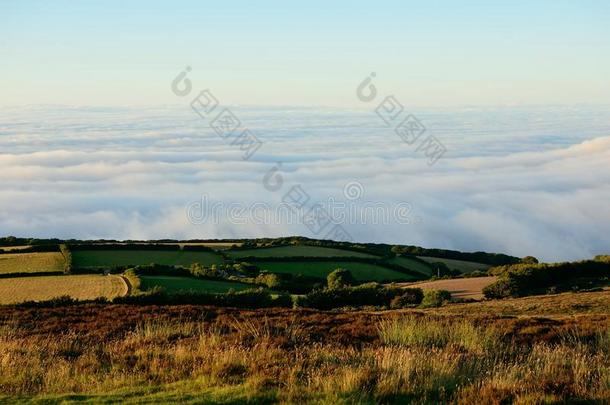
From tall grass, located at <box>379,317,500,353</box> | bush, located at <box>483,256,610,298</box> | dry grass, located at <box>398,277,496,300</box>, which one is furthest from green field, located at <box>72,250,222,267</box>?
tall grass, located at <box>379,317,500,353</box>

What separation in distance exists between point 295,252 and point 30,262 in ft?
99.5

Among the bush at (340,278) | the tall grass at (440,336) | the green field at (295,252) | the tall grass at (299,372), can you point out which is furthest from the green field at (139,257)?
the tall grass at (440,336)

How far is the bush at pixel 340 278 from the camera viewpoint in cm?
7394

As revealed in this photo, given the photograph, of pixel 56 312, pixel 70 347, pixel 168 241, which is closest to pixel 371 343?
pixel 70 347

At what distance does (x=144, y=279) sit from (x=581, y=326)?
44411mm

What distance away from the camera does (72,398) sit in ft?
46.9

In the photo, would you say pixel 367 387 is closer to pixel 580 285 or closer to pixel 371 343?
pixel 371 343

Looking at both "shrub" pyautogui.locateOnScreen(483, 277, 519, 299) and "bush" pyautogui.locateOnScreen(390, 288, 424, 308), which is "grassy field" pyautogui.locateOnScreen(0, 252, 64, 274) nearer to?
"bush" pyautogui.locateOnScreen(390, 288, 424, 308)

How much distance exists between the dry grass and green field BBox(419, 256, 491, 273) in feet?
70.7

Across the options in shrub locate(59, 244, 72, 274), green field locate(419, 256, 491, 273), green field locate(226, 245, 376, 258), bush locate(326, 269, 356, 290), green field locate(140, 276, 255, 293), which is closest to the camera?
green field locate(140, 276, 255, 293)

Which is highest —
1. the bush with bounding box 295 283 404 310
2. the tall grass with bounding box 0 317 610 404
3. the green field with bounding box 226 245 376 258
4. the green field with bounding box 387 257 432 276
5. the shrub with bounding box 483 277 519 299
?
the green field with bounding box 226 245 376 258

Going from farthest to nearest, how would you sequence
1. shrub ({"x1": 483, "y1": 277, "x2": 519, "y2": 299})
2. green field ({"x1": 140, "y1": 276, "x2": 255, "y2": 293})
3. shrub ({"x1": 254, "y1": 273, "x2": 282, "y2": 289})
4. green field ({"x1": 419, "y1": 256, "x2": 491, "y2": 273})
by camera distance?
1. green field ({"x1": 419, "y1": 256, "x2": 491, "y2": 273})
2. shrub ({"x1": 254, "y1": 273, "x2": 282, "y2": 289})
3. shrub ({"x1": 483, "y1": 277, "x2": 519, "y2": 299})
4. green field ({"x1": 140, "y1": 276, "x2": 255, "y2": 293})

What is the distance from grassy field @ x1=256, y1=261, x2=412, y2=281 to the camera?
80.8 metres

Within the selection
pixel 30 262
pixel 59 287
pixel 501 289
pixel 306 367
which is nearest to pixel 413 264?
pixel 501 289
